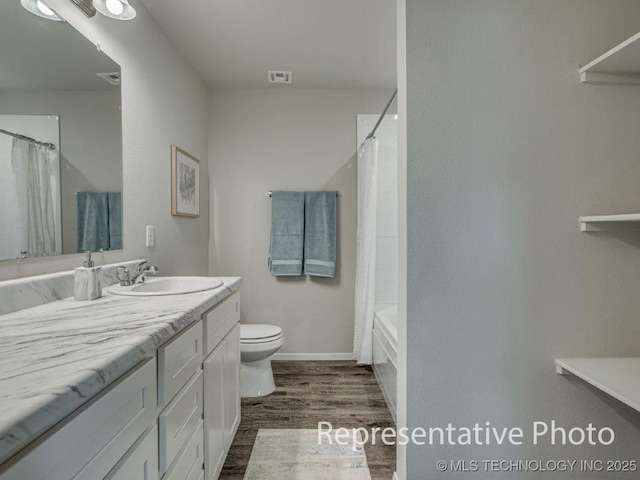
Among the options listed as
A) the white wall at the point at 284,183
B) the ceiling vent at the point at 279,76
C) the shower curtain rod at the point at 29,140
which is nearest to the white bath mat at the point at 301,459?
the white wall at the point at 284,183

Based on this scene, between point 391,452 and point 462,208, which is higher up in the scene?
point 462,208

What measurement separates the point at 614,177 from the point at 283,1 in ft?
5.85

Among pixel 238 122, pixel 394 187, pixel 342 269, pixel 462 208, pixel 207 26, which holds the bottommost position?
pixel 342 269

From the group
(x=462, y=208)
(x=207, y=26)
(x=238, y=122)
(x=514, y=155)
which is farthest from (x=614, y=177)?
(x=238, y=122)

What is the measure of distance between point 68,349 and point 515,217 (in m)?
1.39

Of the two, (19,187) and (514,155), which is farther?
(514,155)

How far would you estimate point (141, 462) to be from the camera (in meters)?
0.73

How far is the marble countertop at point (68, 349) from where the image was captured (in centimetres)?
44

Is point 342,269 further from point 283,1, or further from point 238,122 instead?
point 283,1

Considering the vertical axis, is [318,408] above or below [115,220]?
below

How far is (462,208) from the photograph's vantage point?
1.20m

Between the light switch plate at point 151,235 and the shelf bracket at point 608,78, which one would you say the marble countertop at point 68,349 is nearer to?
the light switch plate at point 151,235

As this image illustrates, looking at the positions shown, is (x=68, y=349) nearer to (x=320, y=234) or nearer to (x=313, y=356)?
(x=320, y=234)

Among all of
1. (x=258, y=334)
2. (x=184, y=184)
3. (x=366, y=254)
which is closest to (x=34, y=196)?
(x=184, y=184)
